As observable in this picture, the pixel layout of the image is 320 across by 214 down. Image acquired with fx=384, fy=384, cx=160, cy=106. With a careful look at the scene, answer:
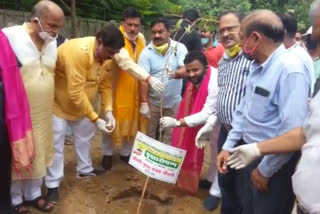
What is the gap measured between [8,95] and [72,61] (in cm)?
115

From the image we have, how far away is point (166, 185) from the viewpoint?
4.23 meters

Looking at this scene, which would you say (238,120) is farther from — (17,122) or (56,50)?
(56,50)

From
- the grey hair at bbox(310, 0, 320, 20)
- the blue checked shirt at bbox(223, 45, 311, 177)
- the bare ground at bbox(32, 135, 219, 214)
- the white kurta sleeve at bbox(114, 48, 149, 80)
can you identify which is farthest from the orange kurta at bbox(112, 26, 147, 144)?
the grey hair at bbox(310, 0, 320, 20)

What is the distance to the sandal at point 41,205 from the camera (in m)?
3.42

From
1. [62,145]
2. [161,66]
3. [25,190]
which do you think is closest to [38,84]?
[62,145]

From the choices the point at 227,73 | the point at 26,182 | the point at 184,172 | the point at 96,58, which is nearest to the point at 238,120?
the point at 227,73

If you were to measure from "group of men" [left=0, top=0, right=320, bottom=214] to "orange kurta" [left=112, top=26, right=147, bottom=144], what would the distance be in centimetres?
1

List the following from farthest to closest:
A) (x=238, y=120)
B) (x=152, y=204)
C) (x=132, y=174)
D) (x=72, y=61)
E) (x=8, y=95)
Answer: (x=132, y=174) < (x=152, y=204) < (x=72, y=61) < (x=238, y=120) < (x=8, y=95)

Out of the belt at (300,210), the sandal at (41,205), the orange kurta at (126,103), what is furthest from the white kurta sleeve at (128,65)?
the belt at (300,210)

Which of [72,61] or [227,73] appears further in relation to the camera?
[72,61]

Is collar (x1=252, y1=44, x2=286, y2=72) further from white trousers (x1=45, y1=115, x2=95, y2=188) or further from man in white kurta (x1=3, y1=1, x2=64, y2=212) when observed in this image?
white trousers (x1=45, y1=115, x2=95, y2=188)

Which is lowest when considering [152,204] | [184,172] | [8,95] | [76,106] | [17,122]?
[152,204]

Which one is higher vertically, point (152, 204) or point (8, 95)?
point (8, 95)

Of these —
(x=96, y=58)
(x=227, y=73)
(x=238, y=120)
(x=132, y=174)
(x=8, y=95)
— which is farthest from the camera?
(x=132, y=174)
